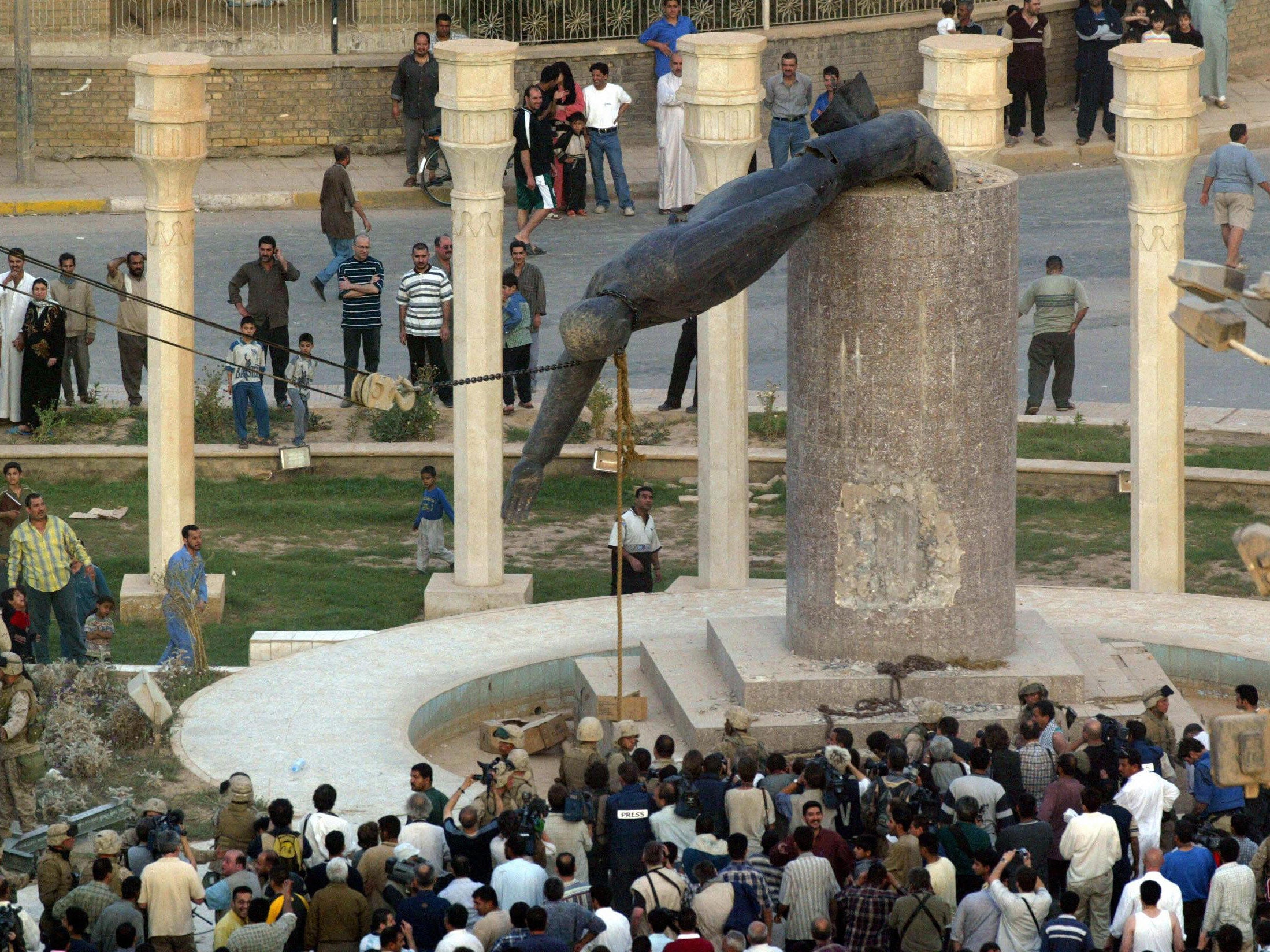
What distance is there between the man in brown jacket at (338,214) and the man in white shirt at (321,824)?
11.4m

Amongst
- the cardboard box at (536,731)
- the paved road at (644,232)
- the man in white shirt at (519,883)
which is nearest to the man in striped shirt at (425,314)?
the paved road at (644,232)

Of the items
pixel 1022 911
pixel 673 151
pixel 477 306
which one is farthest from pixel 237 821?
pixel 673 151

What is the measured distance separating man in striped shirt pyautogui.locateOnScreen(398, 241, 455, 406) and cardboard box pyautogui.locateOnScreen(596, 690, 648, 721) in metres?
6.27

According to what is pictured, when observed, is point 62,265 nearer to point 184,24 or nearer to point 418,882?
point 184,24

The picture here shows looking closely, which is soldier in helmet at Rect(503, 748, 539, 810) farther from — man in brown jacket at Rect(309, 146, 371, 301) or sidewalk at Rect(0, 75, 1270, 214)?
sidewalk at Rect(0, 75, 1270, 214)

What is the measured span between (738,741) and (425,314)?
824 centimetres

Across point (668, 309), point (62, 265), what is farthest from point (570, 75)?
point (668, 309)

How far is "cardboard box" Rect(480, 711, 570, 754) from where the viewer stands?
15.6 m

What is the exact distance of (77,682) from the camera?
1590 cm

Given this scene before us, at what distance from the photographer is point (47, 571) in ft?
56.5

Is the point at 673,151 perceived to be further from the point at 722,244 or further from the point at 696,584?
the point at 722,244

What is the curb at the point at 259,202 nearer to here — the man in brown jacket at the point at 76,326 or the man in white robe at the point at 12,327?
the man in brown jacket at the point at 76,326

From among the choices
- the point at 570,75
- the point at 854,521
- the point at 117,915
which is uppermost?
the point at 570,75

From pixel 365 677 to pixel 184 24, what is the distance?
14300 millimetres
